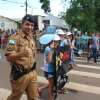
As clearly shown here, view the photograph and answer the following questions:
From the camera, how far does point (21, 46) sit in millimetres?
6375

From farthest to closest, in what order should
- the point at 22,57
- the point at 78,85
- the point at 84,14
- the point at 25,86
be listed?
the point at 84,14 → the point at 78,85 → the point at 25,86 → the point at 22,57

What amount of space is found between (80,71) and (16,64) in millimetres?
9412


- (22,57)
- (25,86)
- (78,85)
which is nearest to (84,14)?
(78,85)

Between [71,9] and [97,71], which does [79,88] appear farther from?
[71,9]

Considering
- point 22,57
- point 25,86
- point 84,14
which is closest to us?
point 22,57

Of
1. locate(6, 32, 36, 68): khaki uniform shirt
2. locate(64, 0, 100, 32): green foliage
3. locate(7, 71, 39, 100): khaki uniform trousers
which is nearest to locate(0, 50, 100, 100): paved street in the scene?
locate(7, 71, 39, 100): khaki uniform trousers

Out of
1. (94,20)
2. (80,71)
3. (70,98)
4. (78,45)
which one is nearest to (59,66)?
(70,98)

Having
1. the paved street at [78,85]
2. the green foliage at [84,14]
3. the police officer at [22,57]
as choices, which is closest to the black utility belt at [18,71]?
the police officer at [22,57]

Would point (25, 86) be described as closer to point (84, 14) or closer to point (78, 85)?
point (78, 85)

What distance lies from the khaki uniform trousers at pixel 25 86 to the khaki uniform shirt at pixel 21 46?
19 cm

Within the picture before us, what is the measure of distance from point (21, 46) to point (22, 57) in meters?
0.16

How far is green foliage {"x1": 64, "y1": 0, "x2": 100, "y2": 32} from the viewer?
37.8m

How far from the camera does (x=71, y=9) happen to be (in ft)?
133

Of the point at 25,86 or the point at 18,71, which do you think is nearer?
the point at 18,71
